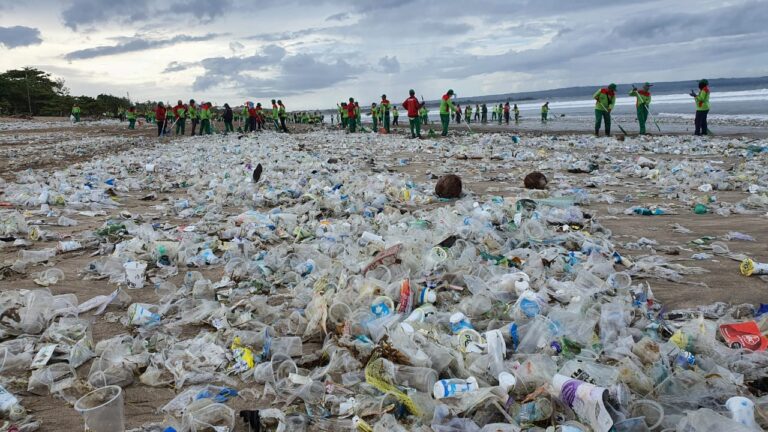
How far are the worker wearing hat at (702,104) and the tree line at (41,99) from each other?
140 ft

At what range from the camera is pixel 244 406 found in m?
2.31

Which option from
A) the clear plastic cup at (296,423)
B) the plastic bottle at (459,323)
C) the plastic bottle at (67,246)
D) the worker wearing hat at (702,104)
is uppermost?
the worker wearing hat at (702,104)

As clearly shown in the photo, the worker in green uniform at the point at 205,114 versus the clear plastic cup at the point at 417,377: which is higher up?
the worker in green uniform at the point at 205,114

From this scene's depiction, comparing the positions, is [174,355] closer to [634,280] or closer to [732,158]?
[634,280]

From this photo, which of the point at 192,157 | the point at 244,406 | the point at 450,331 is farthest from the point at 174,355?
the point at 192,157

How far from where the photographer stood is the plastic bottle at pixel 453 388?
7.09ft

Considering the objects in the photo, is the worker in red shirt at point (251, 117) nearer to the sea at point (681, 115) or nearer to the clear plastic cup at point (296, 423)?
the sea at point (681, 115)

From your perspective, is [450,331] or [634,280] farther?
[634,280]

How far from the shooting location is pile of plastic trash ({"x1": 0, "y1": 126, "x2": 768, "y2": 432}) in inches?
83.5

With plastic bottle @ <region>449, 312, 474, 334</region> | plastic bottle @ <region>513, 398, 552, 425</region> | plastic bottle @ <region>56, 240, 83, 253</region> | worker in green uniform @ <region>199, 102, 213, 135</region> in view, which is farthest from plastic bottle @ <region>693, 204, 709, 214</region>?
worker in green uniform @ <region>199, 102, 213, 135</region>

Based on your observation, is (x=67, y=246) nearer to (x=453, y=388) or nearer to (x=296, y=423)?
(x=296, y=423)

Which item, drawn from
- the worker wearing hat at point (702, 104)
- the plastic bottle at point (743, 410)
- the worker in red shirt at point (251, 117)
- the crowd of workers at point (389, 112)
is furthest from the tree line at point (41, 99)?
the plastic bottle at point (743, 410)

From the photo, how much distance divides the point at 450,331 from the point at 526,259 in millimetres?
1282

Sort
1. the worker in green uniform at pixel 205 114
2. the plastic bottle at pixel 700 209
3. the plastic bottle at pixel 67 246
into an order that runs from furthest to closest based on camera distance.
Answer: the worker in green uniform at pixel 205 114 < the plastic bottle at pixel 700 209 < the plastic bottle at pixel 67 246
